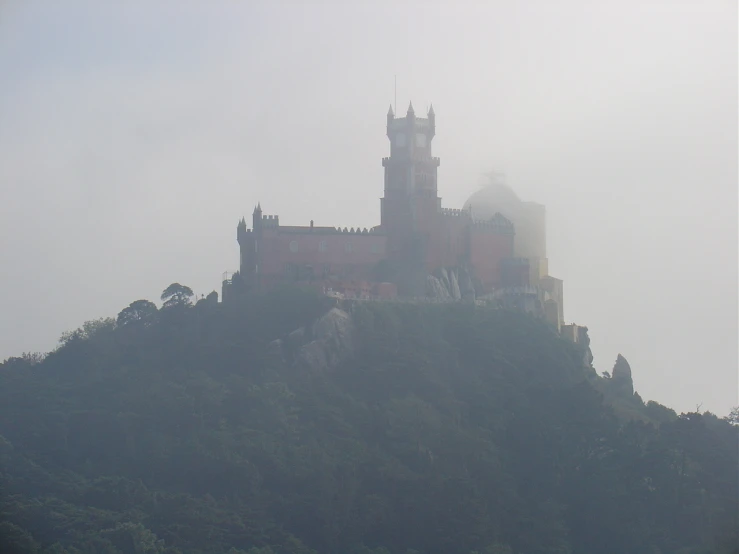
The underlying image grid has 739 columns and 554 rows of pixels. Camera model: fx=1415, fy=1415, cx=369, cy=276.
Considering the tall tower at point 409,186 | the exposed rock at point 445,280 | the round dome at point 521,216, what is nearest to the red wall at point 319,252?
the tall tower at point 409,186

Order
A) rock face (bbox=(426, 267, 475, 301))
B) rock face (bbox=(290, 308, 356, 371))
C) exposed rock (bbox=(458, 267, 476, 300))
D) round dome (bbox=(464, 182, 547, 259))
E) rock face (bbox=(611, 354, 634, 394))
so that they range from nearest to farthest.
→ rock face (bbox=(290, 308, 356, 371)), rock face (bbox=(426, 267, 475, 301)), exposed rock (bbox=(458, 267, 476, 300)), rock face (bbox=(611, 354, 634, 394)), round dome (bbox=(464, 182, 547, 259))

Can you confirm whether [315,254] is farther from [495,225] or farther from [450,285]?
[495,225]

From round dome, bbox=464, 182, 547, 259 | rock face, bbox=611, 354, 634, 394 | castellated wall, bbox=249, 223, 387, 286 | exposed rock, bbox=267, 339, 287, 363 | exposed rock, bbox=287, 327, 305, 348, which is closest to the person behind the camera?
exposed rock, bbox=267, 339, 287, 363

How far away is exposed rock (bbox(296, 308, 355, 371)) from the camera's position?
8525 centimetres

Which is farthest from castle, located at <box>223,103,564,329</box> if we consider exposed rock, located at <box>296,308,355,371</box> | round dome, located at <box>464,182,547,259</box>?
exposed rock, located at <box>296,308,355,371</box>

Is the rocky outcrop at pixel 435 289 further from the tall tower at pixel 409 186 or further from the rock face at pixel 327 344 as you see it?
the rock face at pixel 327 344

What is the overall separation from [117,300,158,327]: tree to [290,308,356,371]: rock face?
1169 centimetres

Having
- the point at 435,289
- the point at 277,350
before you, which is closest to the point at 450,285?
the point at 435,289

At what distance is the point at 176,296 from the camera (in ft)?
303

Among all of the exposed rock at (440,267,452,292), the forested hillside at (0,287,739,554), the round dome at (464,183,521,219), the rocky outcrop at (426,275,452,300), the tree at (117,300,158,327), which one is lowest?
the forested hillside at (0,287,739,554)

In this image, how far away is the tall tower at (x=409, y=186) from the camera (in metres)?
94.4

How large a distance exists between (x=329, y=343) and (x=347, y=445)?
838cm

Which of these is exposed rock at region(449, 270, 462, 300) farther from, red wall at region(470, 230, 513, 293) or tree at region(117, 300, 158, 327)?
tree at region(117, 300, 158, 327)

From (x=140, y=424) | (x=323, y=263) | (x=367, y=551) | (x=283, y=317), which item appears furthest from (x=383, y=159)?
(x=367, y=551)
